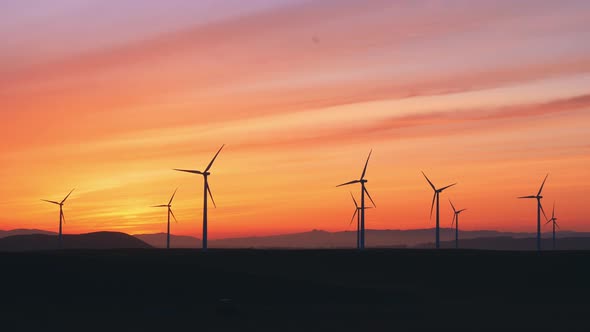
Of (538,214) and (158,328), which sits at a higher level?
(538,214)

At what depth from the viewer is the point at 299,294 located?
88688mm

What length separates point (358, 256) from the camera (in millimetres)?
137000

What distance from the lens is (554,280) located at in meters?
117

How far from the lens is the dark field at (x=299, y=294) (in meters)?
68.2

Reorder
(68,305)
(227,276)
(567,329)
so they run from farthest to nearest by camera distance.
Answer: (227,276) < (68,305) < (567,329)

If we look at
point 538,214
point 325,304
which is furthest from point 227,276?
point 538,214

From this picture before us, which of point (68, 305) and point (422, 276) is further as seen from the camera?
point (422, 276)

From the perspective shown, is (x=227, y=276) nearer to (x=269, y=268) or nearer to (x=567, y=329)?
(x=269, y=268)

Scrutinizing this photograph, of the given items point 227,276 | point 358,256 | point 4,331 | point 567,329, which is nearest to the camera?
point 4,331

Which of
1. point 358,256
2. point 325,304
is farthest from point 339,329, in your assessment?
point 358,256

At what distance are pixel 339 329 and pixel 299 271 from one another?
56043 mm

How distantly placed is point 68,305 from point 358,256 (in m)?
67.8

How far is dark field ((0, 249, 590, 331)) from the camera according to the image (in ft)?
224

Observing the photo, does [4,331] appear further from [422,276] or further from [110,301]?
[422,276]
